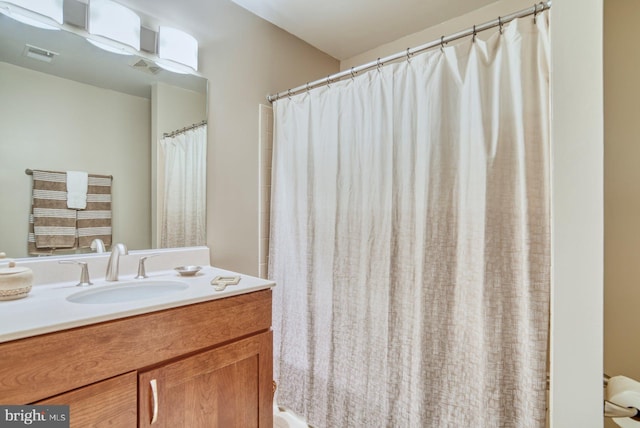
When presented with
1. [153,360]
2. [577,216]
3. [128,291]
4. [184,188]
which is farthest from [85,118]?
[577,216]

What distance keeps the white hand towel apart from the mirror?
3 cm

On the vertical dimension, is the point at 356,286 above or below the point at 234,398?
above

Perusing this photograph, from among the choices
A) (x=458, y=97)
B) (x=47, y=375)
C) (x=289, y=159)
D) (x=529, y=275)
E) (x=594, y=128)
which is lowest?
(x=47, y=375)

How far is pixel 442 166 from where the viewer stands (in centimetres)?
124

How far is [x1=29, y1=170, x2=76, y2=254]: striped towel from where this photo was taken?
1189 millimetres

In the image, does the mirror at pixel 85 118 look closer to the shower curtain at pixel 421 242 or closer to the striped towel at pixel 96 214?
the striped towel at pixel 96 214

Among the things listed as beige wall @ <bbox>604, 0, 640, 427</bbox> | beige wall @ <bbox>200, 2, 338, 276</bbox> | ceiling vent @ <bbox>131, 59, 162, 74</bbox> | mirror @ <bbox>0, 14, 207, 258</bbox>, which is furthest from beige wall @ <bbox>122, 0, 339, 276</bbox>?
beige wall @ <bbox>604, 0, 640, 427</bbox>

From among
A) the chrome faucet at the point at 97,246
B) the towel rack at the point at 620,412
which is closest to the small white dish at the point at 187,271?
the chrome faucet at the point at 97,246

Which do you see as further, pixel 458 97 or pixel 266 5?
pixel 266 5

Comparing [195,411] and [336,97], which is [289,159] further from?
[195,411]

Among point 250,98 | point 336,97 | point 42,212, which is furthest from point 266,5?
point 42,212

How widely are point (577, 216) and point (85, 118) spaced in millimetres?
1779

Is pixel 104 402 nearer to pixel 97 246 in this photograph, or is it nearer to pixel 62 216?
pixel 97 246

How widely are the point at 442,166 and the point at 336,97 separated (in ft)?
2.33
